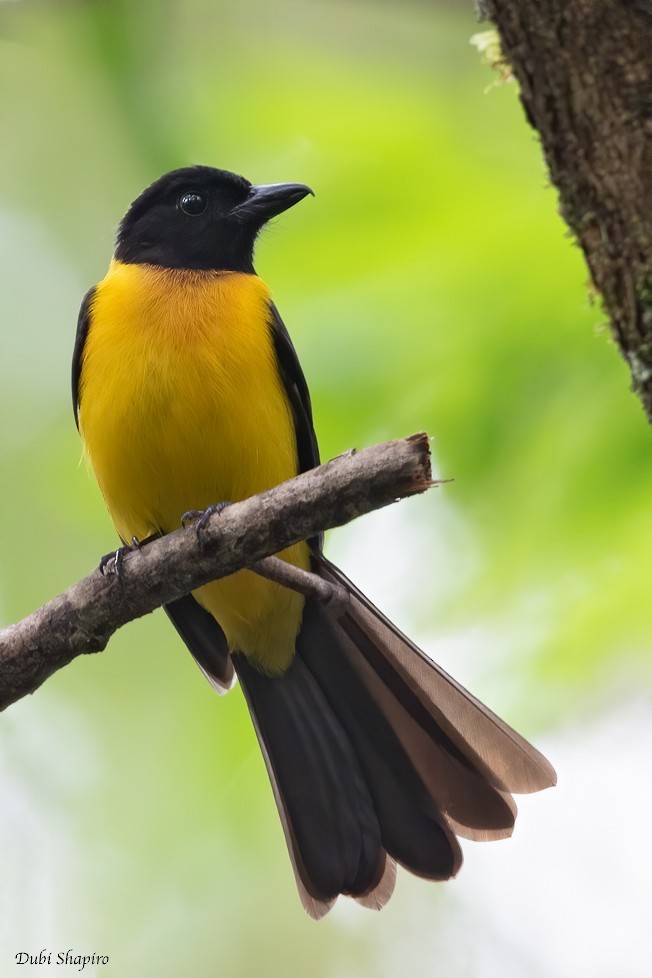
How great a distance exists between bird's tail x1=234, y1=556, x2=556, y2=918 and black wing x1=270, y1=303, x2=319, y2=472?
0.45 meters

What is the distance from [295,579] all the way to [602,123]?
1902 millimetres

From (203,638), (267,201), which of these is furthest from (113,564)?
(267,201)

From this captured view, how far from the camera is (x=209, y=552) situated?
2.96 m

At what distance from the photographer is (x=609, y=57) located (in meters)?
1.76

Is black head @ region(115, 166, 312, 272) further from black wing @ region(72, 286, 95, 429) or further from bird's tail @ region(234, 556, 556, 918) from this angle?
bird's tail @ region(234, 556, 556, 918)

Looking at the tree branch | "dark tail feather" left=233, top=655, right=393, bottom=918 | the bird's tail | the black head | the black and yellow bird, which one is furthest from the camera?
the black head

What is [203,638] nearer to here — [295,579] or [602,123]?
[295,579]

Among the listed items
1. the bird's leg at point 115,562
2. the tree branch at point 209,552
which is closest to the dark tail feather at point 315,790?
the tree branch at point 209,552

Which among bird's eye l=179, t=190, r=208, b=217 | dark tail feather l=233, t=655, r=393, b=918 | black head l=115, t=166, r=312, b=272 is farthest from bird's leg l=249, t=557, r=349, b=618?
bird's eye l=179, t=190, r=208, b=217

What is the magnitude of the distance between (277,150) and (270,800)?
279 cm

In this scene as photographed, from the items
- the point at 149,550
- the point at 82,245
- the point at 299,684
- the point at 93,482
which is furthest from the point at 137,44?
the point at 299,684

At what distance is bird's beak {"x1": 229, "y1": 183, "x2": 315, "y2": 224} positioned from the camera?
4.24 m

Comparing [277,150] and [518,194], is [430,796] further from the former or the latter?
[277,150]

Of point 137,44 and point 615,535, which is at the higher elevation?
point 137,44
